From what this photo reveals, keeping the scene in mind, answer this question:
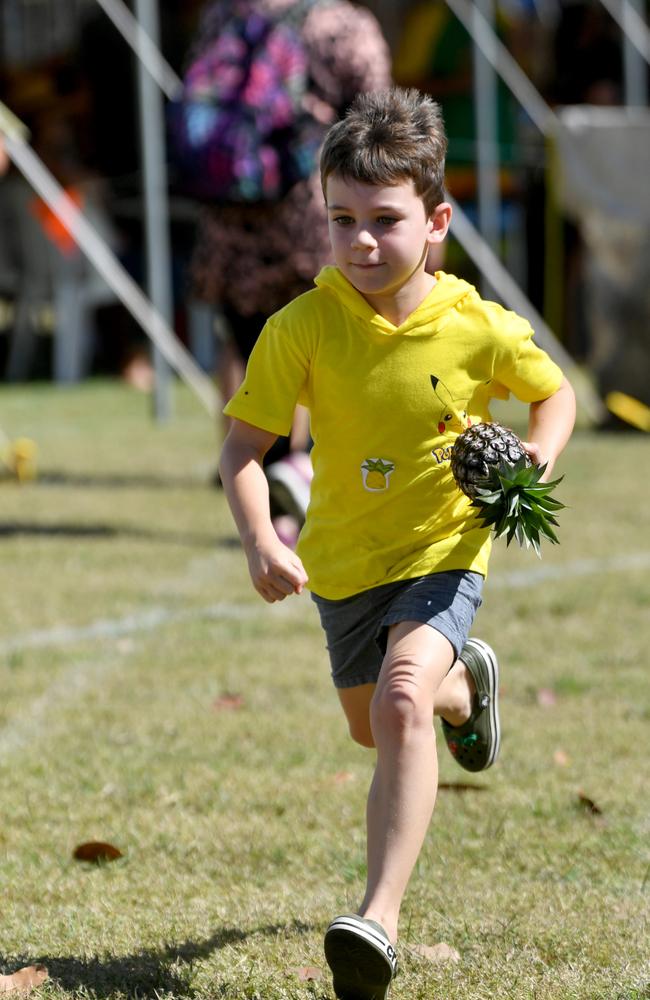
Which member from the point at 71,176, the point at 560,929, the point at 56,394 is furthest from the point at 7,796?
the point at 71,176

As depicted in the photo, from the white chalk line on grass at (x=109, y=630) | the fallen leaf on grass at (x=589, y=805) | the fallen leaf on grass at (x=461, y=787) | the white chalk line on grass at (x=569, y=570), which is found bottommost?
the white chalk line on grass at (x=569, y=570)

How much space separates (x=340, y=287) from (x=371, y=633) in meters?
0.69

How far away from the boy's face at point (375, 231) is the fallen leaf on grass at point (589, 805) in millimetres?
1452

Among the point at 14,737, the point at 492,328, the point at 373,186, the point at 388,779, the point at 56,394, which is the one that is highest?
the point at 373,186

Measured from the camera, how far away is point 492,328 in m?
3.27

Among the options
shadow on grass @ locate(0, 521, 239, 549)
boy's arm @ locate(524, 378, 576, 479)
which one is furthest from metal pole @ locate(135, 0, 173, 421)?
boy's arm @ locate(524, 378, 576, 479)

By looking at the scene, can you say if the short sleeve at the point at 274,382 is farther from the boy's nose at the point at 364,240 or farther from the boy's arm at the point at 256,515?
the boy's nose at the point at 364,240

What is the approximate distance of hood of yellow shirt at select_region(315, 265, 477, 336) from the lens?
10.6ft

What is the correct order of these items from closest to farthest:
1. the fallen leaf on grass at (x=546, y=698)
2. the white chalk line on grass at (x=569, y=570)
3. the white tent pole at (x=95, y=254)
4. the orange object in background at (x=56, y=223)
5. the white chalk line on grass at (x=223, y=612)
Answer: the fallen leaf on grass at (x=546, y=698) < the white chalk line on grass at (x=223, y=612) < the white chalk line on grass at (x=569, y=570) < the white tent pole at (x=95, y=254) < the orange object in background at (x=56, y=223)

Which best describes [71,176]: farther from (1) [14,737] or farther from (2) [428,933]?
(2) [428,933]

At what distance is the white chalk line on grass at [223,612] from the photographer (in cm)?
571

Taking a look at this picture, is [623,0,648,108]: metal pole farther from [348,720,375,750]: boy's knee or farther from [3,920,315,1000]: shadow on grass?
[3,920,315,1000]: shadow on grass

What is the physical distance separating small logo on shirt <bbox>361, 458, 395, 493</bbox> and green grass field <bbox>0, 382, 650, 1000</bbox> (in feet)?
2.83

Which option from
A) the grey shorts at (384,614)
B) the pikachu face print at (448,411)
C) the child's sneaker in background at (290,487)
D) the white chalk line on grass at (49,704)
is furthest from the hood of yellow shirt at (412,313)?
the child's sneaker in background at (290,487)
